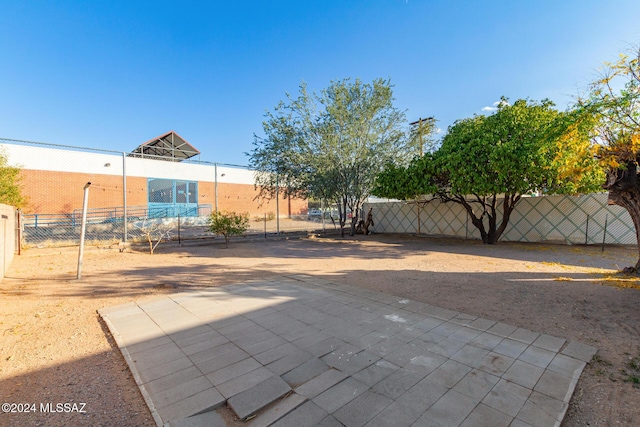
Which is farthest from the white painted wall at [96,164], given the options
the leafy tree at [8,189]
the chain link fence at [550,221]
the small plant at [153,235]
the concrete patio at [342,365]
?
the concrete patio at [342,365]

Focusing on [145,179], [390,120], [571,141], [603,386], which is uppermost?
[390,120]

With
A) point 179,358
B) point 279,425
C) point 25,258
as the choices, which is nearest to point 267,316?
point 179,358

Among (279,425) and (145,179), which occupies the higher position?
(145,179)

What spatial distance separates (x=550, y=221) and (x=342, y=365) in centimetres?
1256

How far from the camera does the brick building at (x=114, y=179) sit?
16.5m

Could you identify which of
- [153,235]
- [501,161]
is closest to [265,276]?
[153,235]

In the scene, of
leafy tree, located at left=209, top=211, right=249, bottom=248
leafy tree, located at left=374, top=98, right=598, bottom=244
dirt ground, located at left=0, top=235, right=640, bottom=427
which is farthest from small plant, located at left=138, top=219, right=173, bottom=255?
leafy tree, located at left=374, top=98, right=598, bottom=244

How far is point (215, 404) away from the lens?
2.00 meters

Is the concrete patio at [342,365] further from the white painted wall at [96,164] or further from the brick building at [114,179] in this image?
the white painted wall at [96,164]

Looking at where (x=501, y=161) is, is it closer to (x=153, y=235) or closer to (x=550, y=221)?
(x=550, y=221)

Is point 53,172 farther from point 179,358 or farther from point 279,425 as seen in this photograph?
point 279,425

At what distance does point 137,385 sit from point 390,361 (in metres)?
2.07

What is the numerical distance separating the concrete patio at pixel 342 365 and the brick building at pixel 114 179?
42.9ft

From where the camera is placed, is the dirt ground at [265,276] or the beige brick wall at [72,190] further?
the beige brick wall at [72,190]
